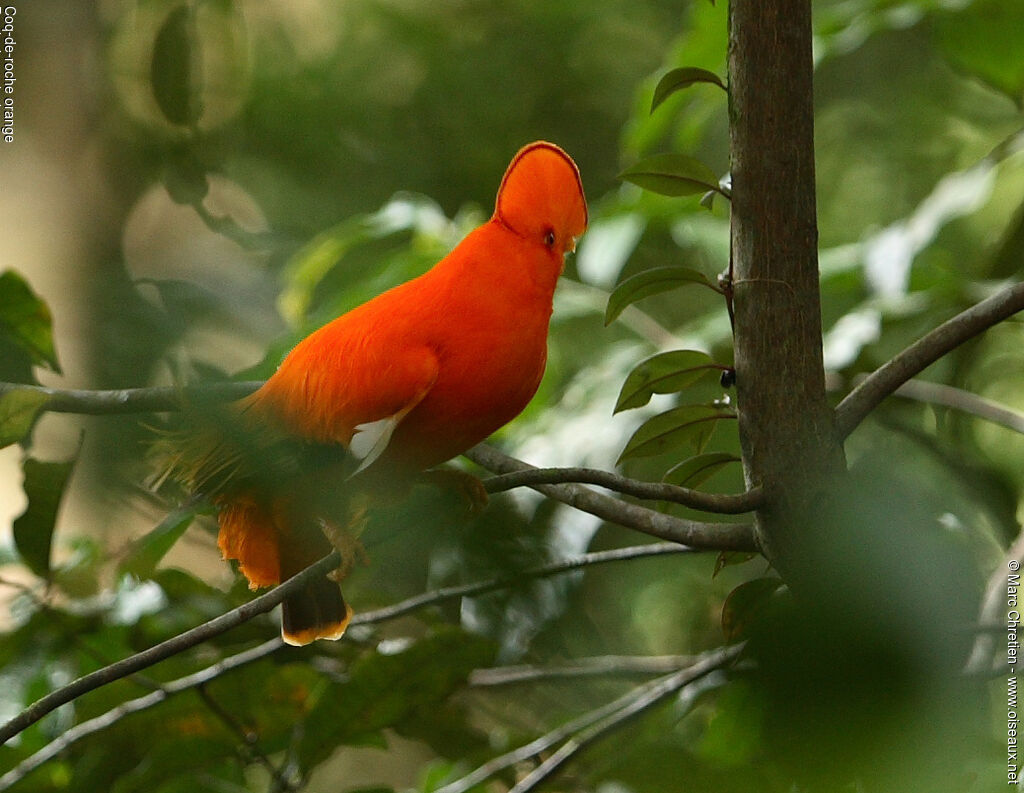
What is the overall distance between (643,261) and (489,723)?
53.1 inches

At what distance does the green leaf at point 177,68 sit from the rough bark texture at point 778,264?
1.20 feet

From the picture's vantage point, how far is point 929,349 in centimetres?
66

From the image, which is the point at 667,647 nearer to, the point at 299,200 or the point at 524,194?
the point at 299,200

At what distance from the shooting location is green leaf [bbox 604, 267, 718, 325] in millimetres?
753

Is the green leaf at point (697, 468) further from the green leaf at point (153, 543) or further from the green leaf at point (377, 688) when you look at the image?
the green leaf at point (153, 543)

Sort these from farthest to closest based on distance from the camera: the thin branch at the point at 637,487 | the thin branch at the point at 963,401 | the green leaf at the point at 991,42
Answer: the green leaf at the point at 991,42 → the thin branch at the point at 963,401 → the thin branch at the point at 637,487

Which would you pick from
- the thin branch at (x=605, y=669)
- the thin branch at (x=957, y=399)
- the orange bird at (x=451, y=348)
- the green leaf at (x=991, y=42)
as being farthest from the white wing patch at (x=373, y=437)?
the green leaf at (x=991, y=42)

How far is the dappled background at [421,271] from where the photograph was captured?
1.05ft

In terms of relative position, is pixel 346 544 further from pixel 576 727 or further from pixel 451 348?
pixel 576 727

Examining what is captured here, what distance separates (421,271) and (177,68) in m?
0.96

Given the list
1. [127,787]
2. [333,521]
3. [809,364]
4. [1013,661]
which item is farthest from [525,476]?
[127,787]

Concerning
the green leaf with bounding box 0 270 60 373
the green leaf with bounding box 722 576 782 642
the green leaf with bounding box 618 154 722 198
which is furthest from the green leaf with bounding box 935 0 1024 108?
the green leaf with bounding box 0 270 60 373

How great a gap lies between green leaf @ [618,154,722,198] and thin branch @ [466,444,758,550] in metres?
0.23

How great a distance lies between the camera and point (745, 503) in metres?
0.65
